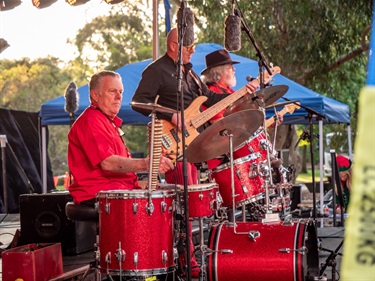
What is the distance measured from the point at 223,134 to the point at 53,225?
2.99m

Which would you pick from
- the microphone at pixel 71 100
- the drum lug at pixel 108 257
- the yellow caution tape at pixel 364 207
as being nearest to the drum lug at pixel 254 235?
the drum lug at pixel 108 257

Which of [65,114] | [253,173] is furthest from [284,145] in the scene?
[253,173]

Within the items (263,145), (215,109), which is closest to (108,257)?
(263,145)

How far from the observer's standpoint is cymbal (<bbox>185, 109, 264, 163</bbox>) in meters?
5.11

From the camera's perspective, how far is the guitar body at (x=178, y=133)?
584cm

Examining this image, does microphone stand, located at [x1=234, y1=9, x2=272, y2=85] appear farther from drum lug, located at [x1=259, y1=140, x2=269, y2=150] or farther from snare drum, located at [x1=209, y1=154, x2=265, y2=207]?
snare drum, located at [x1=209, y1=154, x2=265, y2=207]

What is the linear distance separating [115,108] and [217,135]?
832 millimetres

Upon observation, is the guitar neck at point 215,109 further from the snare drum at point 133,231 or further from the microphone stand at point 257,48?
the snare drum at point 133,231

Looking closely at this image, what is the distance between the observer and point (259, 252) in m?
5.00

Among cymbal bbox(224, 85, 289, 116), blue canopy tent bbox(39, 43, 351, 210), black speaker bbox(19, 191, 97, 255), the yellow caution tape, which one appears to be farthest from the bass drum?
blue canopy tent bbox(39, 43, 351, 210)

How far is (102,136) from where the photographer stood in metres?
5.21

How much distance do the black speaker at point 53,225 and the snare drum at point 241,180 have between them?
215 centimetres

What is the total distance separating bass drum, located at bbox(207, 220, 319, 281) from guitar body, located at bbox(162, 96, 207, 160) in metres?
0.93

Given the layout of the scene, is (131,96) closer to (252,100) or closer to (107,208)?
(252,100)
